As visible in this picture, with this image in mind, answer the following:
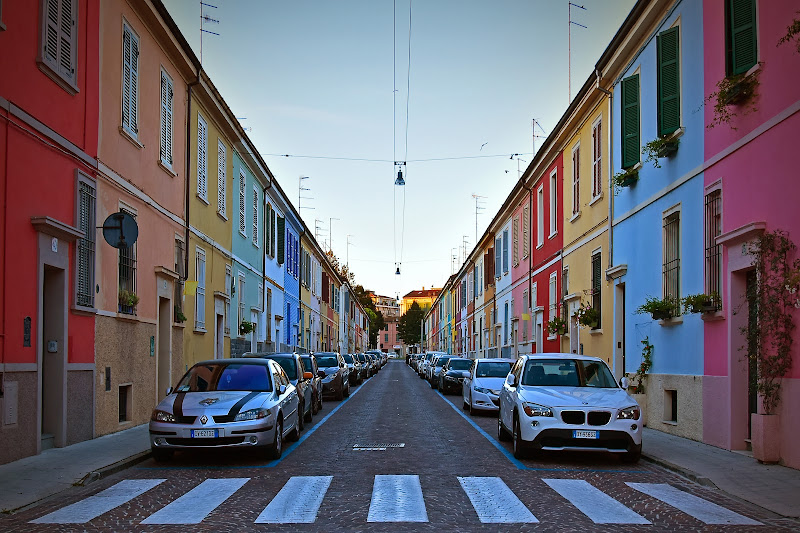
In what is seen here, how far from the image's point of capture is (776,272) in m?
11.2

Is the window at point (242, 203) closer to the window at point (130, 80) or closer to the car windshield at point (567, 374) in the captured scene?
the window at point (130, 80)

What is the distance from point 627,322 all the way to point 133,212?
36.6 ft

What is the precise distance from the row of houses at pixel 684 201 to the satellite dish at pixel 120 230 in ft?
30.9

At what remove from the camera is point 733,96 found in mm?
12500

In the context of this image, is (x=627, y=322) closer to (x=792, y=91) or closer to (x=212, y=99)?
(x=792, y=91)

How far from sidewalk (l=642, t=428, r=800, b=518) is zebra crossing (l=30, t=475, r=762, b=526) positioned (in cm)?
59

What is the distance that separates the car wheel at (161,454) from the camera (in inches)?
437

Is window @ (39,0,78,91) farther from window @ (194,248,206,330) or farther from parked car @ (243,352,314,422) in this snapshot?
window @ (194,248,206,330)

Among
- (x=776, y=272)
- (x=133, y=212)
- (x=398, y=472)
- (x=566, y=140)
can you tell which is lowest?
(x=398, y=472)

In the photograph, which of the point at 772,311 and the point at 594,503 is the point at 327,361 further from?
the point at 594,503

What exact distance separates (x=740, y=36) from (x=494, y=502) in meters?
8.37

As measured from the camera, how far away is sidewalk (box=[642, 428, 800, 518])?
28.4 ft

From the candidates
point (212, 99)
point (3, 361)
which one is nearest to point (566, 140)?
point (212, 99)

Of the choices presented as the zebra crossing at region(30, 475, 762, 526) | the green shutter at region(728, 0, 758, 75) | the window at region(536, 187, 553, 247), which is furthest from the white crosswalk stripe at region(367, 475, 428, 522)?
the window at region(536, 187, 553, 247)
